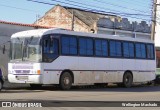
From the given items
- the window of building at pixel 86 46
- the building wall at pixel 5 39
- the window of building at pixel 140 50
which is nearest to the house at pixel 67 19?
the window of building at pixel 140 50

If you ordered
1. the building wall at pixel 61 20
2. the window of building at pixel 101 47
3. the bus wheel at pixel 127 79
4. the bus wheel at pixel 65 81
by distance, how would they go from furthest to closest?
the building wall at pixel 61 20 → the bus wheel at pixel 127 79 → the window of building at pixel 101 47 → the bus wheel at pixel 65 81

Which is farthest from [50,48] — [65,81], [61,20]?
[61,20]

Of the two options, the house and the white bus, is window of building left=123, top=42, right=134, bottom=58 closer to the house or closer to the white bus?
the white bus

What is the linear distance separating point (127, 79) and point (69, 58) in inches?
256

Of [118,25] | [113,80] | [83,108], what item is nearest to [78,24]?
[118,25]

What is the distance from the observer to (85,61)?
2495 cm

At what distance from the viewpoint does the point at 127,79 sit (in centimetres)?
2902

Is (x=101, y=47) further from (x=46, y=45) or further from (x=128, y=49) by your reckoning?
(x=46, y=45)

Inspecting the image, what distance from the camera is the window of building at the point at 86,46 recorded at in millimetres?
24617

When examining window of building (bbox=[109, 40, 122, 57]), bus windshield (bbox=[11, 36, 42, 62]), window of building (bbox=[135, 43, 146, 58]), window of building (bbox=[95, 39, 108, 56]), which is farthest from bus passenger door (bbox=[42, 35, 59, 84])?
window of building (bbox=[135, 43, 146, 58])

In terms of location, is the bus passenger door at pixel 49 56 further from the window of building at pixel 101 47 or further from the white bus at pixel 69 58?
the window of building at pixel 101 47

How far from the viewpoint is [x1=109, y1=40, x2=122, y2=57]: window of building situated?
27.2 meters

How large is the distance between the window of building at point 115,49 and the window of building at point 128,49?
582mm

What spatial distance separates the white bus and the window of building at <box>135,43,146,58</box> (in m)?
0.42
